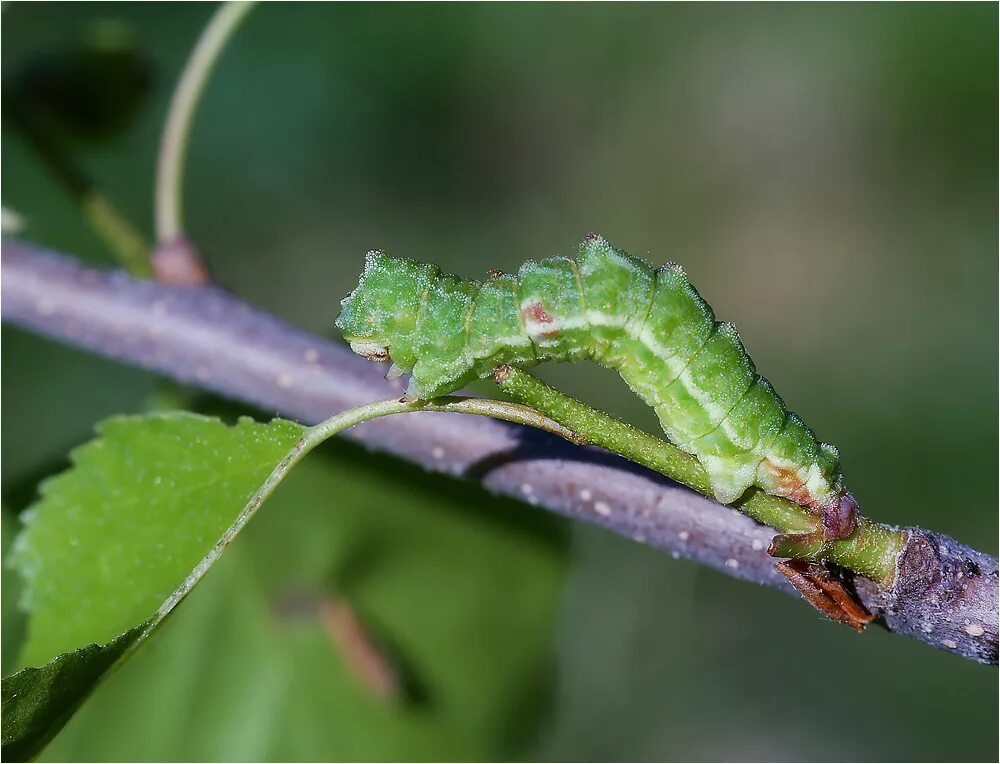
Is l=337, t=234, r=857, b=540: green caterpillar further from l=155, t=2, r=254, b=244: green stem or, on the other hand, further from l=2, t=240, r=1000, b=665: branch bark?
l=155, t=2, r=254, b=244: green stem

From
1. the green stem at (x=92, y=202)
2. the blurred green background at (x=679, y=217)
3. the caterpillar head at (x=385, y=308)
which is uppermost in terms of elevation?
the blurred green background at (x=679, y=217)

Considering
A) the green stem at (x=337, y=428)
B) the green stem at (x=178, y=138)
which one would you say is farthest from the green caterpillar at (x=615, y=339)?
the green stem at (x=178, y=138)

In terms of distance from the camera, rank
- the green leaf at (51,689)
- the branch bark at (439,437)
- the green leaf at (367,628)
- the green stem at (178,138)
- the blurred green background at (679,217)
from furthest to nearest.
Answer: the blurred green background at (679,217)
the green leaf at (367,628)
the green stem at (178,138)
the branch bark at (439,437)
the green leaf at (51,689)

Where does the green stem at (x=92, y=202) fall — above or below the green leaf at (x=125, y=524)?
above

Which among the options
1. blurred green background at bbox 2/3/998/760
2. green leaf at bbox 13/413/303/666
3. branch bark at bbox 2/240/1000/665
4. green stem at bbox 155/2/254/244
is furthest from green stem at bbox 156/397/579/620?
blurred green background at bbox 2/3/998/760

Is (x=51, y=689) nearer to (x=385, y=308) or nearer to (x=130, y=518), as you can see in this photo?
(x=130, y=518)

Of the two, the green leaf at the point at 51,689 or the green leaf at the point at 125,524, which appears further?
the green leaf at the point at 125,524

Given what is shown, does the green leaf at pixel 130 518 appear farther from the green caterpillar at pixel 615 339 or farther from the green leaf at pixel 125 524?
the green caterpillar at pixel 615 339
